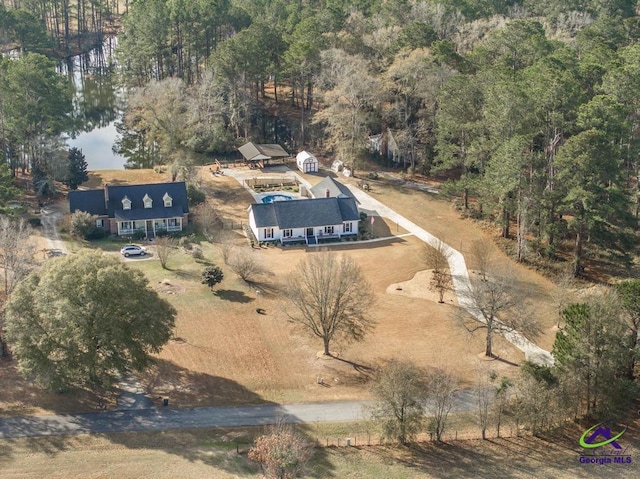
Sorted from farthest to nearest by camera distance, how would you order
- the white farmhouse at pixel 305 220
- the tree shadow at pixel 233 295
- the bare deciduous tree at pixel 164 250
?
the white farmhouse at pixel 305 220 → the bare deciduous tree at pixel 164 250 → the tree shadow at pixel 233 295

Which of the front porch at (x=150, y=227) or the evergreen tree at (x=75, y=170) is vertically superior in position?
the evergreen tree at (x=75, y=170)

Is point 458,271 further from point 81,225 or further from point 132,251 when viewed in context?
point 81,225

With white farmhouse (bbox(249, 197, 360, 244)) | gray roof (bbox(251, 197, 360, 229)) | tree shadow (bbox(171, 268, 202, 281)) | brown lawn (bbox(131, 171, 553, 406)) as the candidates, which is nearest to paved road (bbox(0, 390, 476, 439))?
brown lawn (bbox(131, 171, 553, 406))

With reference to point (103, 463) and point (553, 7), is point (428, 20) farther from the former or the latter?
point (103, 463)

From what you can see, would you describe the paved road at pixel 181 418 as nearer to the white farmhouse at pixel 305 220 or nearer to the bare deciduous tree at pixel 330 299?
the bare deciduous tree at pixel 330 299

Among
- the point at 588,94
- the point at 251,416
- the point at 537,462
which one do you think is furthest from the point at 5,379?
the point at 588,94

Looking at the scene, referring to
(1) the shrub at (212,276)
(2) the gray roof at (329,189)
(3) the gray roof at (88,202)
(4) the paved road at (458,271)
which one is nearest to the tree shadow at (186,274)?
(1) the shrub at (212,276)

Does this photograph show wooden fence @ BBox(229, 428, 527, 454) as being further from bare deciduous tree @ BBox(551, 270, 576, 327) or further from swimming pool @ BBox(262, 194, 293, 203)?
swimming pool @ BBox(262, 194, 293, 203)
